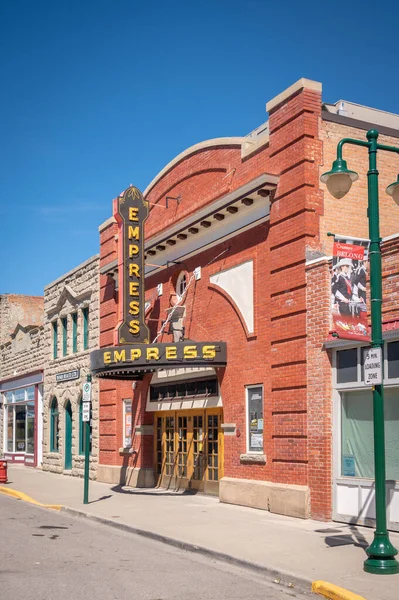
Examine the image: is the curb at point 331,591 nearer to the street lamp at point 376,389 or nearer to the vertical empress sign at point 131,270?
the street lamp at point 376,389

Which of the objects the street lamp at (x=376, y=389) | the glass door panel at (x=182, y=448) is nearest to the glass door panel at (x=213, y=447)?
the glass door panel at (x=182, y=448)

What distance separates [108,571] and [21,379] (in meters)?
27.5

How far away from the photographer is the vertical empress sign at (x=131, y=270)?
2052cm

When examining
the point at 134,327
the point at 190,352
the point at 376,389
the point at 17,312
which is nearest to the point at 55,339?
the point at 17,312

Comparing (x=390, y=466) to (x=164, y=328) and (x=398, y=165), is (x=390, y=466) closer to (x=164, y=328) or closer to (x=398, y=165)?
(x=398, y=165)

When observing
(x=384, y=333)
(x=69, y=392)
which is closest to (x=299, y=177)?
(x=384, y=333)

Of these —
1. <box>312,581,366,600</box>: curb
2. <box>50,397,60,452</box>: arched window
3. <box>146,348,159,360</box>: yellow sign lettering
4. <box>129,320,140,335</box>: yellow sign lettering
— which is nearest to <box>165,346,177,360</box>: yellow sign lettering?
<box>146,348,159,360</box>: yellow sign lettering

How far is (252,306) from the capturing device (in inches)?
695

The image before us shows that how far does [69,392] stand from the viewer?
2981cm

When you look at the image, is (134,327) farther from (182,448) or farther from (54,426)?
(54,426)

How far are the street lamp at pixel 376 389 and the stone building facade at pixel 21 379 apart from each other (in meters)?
25.3

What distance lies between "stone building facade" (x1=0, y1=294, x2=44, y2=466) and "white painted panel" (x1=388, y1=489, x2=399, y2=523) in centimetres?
2287

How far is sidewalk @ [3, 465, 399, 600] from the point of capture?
9.66 metres

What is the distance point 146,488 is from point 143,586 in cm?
1326
